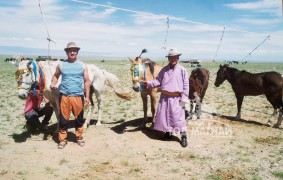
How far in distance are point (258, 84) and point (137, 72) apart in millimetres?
5435

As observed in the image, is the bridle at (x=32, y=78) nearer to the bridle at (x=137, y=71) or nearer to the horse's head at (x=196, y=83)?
the bridle at (x=137, y=71)

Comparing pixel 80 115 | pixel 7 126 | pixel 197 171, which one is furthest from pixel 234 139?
pixel 7 126

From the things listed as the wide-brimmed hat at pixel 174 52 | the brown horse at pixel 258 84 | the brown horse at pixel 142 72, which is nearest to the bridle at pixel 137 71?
the brown horse at pixel 142 72

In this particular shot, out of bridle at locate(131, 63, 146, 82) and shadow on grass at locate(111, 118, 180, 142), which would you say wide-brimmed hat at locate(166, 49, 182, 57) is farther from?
shadow on grass at locate(111, 118, 180, 142)

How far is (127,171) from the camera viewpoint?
600cm

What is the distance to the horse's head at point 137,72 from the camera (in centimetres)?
765

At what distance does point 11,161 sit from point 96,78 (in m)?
4.05

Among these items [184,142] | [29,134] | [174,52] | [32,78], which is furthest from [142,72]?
[29,134]

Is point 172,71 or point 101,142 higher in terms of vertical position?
point 172,71

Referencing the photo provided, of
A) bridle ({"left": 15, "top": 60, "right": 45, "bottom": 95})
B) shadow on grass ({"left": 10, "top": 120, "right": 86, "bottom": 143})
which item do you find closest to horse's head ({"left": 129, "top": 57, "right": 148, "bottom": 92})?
shadow on grass ({"left": 10, "top": 120, "right": 86, "bottom": 143})

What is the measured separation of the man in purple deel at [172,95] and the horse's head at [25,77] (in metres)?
3.05

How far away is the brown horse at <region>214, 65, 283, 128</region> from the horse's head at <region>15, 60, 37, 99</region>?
26.0 feet

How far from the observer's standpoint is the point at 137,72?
773cm

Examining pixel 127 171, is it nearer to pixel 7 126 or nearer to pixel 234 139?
pixel 234 139
